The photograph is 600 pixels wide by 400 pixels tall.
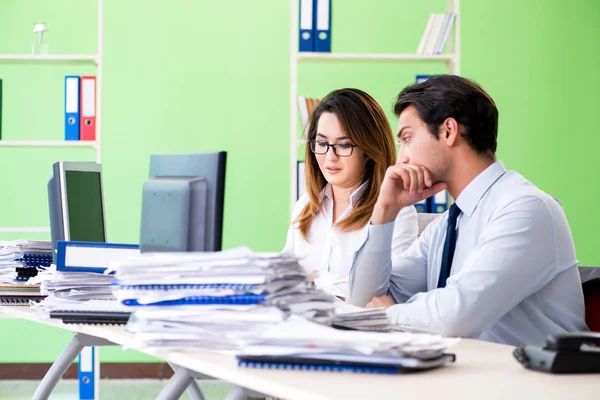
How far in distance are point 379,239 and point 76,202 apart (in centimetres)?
87

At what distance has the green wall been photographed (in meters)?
4.76

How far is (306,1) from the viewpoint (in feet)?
12.4

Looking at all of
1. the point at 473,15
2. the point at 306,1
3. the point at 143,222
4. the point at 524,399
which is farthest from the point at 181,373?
the point at 473,15

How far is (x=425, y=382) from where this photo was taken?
→ 995 mm

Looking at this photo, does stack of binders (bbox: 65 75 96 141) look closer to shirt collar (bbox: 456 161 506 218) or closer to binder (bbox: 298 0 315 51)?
binder (bbox: 298 0 315 51)

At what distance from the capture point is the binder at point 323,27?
3.77m

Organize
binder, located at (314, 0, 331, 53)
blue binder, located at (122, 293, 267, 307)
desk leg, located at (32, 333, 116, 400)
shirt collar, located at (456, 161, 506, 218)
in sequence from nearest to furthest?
blue binder, located at (122, 293, 267, 307)
shirt collar, located at (456, 161, 506, 218)
desk leg, located at (32, 333, 116, 400)
binder, located at (314, 0, 331, 53)

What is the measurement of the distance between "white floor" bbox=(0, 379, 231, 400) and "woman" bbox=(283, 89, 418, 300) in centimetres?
163

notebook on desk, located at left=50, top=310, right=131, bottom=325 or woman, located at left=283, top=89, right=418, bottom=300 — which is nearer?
notebook on desk, located at left=50, top=310, right=131, bottom=325

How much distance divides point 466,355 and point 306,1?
9.12ft

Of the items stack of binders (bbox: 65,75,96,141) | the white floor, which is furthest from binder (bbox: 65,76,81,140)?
the white floor

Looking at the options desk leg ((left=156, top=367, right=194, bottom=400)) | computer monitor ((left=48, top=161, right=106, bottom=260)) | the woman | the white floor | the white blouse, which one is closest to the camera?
desk leg ((left=156, top=367, right=194, bottom=400))

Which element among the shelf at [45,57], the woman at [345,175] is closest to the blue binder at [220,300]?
the woman at [345,175]

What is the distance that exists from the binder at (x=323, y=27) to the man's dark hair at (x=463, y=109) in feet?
6.21
